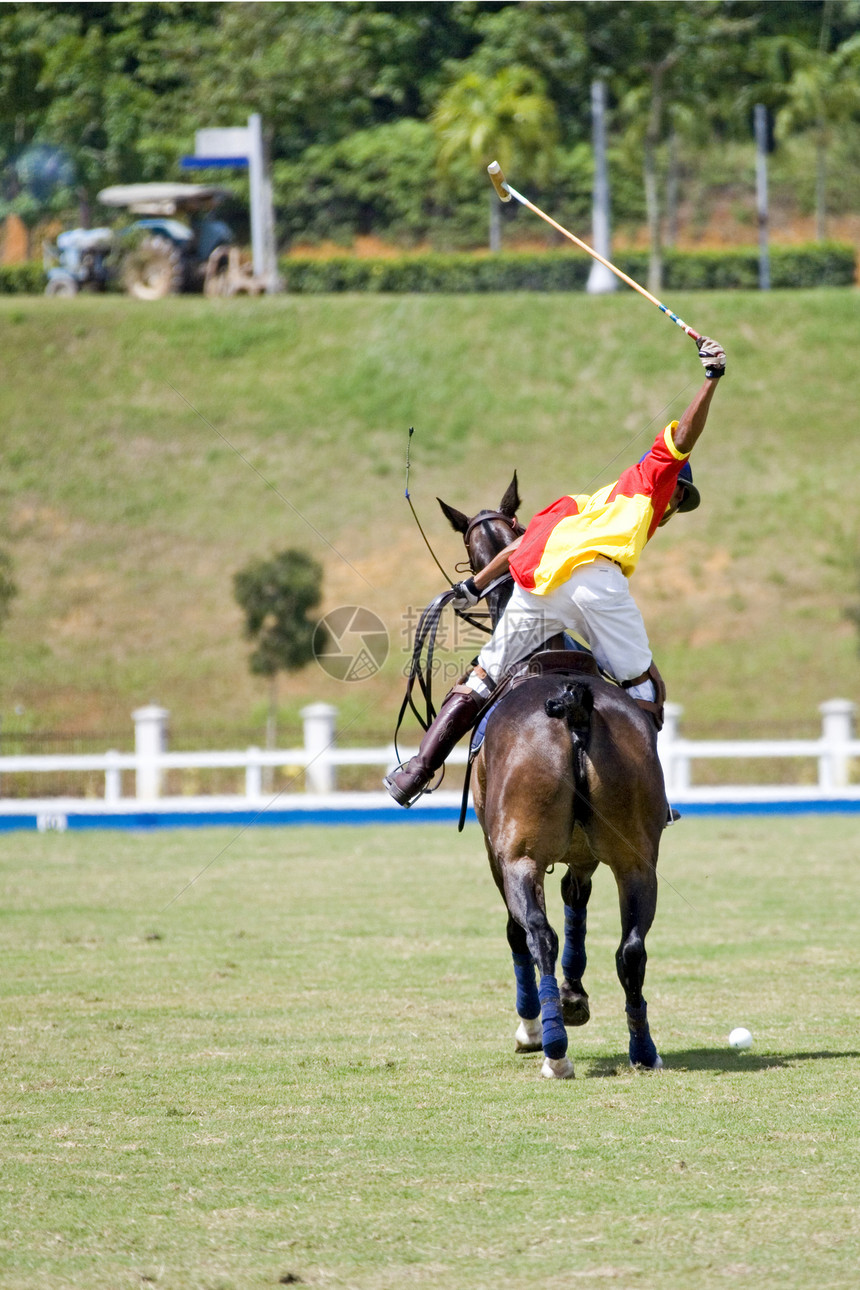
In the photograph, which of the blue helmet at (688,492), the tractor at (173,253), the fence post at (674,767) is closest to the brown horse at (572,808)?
the blue helmet at (688,492)

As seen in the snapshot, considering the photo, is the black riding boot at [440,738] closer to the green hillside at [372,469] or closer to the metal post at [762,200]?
the green hillside at [372,469]

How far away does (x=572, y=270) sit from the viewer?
1933 inches

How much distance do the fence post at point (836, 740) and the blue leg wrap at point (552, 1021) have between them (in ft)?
49.5

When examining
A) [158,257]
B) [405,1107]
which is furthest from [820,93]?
[405,1107]

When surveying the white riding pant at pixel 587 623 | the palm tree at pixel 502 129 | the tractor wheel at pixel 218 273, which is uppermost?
the palm tree at pixel 502 129

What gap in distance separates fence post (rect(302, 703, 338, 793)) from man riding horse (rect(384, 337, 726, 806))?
14.5 meters

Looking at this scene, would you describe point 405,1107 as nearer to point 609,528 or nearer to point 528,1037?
point 528,1037

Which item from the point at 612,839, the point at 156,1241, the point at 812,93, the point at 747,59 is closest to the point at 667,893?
the point at 612,839

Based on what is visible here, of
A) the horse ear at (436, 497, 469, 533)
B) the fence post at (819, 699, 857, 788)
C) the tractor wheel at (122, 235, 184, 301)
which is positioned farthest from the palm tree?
the horse ear at (436, 497, 469, 533)

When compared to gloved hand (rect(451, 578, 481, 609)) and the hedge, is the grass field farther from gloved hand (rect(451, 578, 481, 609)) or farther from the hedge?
the hedge

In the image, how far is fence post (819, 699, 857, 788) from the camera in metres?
22.0

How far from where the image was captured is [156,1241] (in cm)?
464

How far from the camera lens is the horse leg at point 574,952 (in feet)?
24.6

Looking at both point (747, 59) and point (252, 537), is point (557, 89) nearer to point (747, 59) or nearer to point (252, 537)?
point (747, 59)
